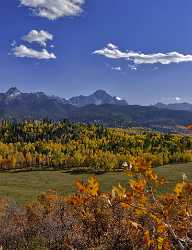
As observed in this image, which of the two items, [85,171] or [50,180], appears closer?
[50,180]

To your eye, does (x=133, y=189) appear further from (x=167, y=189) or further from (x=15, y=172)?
(x=15, y=172)

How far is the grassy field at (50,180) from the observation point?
13188cm

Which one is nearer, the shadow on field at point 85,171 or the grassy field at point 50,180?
the grassy field at point 50,180

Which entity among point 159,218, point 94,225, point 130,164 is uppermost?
point 130,164

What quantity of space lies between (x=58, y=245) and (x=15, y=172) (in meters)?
164

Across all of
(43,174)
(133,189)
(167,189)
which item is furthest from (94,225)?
(43,174)

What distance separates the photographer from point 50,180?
16075 centimetres

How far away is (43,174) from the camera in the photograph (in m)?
177

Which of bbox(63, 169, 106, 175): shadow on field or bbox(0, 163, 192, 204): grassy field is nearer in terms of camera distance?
bbox(0, 163, 192, 204): grassy field

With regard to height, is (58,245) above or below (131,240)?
below

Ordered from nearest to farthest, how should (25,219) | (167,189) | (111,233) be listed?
(111,233) → (25,219) → (167,189)

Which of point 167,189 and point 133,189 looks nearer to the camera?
point 133,189

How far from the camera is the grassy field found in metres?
132

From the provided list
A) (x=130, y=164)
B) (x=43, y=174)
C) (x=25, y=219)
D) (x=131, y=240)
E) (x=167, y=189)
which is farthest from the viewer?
(x=43, y=174)
